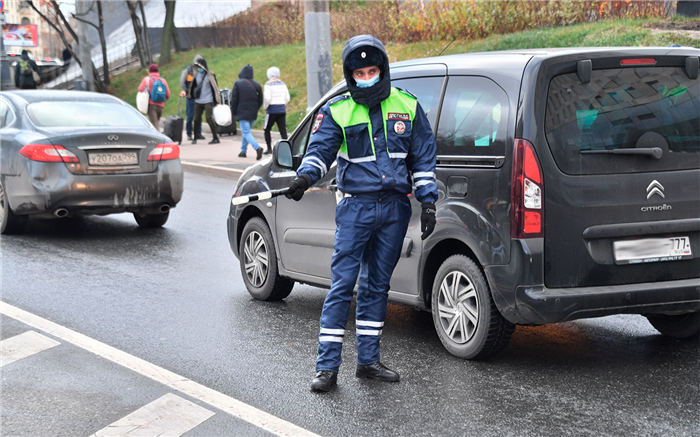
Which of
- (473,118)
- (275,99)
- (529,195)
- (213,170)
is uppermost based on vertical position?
(473,118)

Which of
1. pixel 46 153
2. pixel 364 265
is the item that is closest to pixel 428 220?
pixel 364 265

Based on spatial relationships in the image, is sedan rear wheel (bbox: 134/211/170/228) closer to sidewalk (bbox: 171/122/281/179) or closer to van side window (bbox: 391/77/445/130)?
sidewalk (bbox: 171/122/281/179)

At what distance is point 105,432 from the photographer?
4.23 m

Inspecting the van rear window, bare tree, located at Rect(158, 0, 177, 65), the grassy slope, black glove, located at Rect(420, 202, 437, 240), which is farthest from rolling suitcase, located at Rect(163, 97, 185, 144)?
the van rear window

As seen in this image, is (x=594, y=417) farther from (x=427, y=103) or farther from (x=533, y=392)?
(x=427, y=103)

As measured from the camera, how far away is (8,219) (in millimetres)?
9703

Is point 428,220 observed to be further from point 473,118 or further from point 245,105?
point 245,105

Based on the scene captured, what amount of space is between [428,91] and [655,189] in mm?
1467

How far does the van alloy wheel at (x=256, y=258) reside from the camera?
22.6 ft

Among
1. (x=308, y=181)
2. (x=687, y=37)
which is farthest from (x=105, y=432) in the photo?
(x=687, y=37)

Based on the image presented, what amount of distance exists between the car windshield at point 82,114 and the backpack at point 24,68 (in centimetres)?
1770

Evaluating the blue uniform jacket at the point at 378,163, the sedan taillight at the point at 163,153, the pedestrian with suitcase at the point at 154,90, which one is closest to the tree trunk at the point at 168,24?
the pedestrian with suitcase at the point at 154,90

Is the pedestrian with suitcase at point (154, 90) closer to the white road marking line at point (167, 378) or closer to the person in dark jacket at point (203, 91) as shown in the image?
the person in dark jacket at point (203, 91)

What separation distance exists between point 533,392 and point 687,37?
11.9 m
